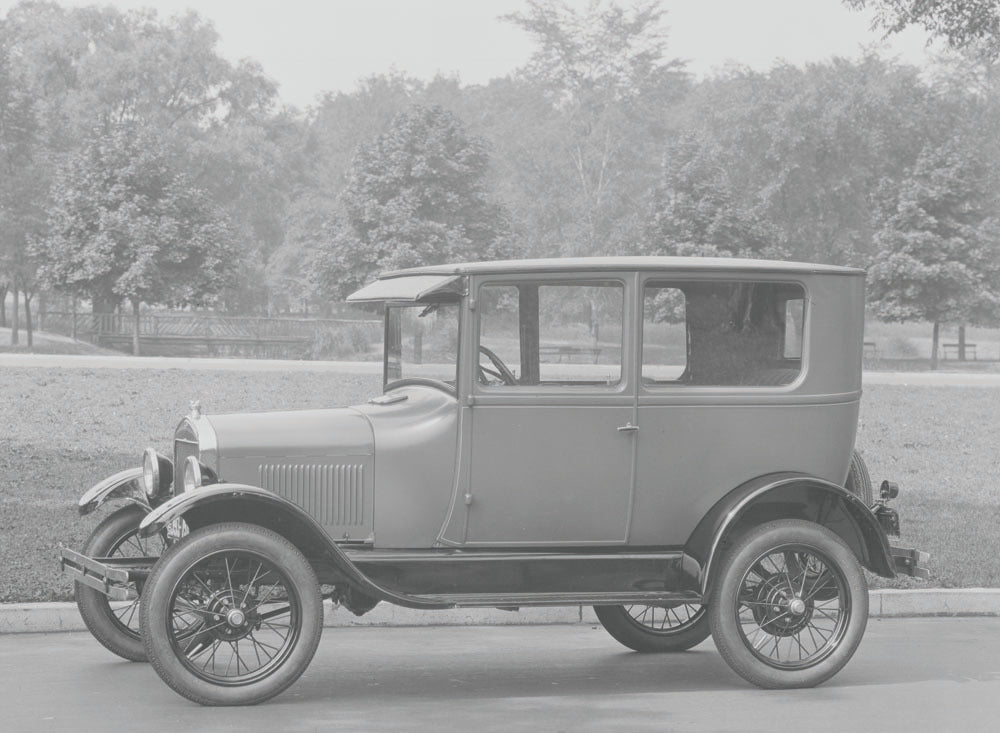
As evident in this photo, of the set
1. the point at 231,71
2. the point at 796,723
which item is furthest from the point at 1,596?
the point at 231,71

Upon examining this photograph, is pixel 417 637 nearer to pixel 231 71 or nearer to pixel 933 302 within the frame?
pixel 933 302

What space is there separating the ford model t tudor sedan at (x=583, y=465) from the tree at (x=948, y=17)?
11.8 metres

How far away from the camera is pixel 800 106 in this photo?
5153cm

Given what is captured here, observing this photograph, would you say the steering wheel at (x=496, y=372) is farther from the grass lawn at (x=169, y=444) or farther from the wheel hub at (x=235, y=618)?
the grass lawn at (x=169, y=444)

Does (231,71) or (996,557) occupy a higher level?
(231,71)

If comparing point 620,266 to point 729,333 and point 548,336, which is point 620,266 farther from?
point 729,333

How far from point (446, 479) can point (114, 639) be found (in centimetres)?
190

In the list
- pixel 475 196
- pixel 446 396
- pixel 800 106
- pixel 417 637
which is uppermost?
pixel 800 106

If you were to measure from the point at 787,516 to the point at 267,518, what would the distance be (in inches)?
98.3

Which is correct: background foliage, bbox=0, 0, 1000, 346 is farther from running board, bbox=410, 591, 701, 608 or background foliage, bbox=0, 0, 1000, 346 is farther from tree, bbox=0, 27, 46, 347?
running board, bbox=410, 591, 701, 608

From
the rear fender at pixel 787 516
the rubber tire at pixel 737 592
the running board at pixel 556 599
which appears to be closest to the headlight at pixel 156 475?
the running board at pixel 556 599

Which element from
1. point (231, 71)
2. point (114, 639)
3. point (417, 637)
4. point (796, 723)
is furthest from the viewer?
point (231, 71)

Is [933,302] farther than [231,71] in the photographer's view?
No

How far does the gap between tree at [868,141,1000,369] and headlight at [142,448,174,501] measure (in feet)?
122
